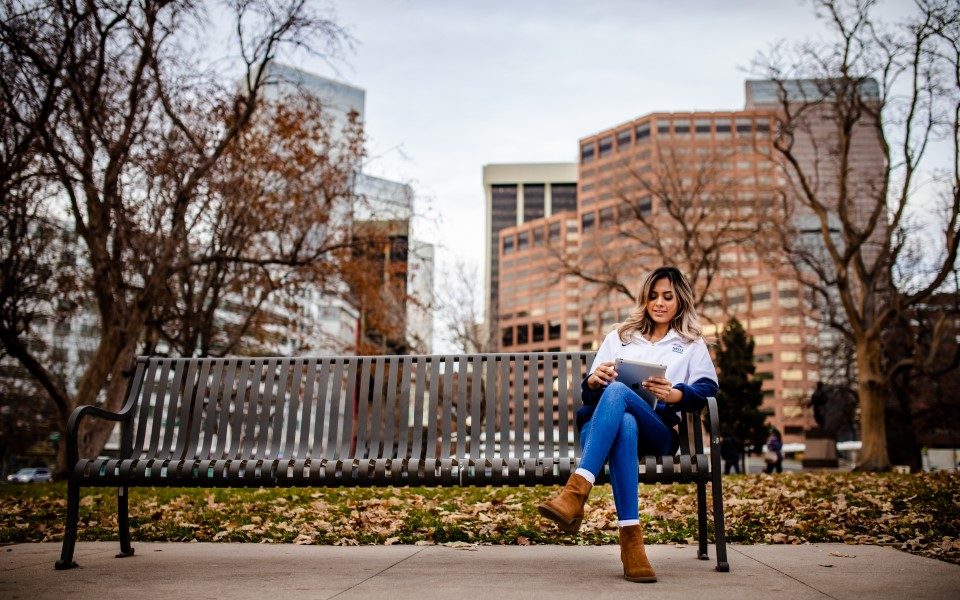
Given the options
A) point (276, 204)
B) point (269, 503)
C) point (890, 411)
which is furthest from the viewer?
point (890, 411)

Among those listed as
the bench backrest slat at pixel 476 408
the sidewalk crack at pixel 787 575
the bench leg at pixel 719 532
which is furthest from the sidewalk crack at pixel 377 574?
the sidewalk crack at pixel 787 575

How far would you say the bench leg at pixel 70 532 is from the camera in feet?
13.3

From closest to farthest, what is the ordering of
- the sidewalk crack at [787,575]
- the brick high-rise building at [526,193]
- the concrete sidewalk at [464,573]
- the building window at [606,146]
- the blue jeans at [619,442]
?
the sidewalk crack at [787,575] → the concrete sidewalk at [464,573] → the blue jeans at [619,442] → the building window at [606,146] → the brick high-rise building at [526,193]

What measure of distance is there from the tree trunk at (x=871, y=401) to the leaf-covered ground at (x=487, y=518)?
12.2m

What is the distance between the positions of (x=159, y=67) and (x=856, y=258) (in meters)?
18.0

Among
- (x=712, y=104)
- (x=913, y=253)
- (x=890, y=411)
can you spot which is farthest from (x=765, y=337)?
(x=913, y=253)

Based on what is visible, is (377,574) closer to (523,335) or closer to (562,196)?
(523,335)

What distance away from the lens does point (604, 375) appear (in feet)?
12.7

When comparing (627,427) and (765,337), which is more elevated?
(765,337)

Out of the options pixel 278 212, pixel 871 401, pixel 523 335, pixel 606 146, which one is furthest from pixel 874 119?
pixel 523 335

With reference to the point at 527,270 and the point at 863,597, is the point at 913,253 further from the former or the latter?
the point at 527,270

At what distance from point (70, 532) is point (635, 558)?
3033 mm

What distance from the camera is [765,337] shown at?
11325cm

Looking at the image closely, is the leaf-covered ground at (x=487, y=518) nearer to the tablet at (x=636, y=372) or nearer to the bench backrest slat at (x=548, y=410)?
the bench backrest slat at (x=548, y=410)
